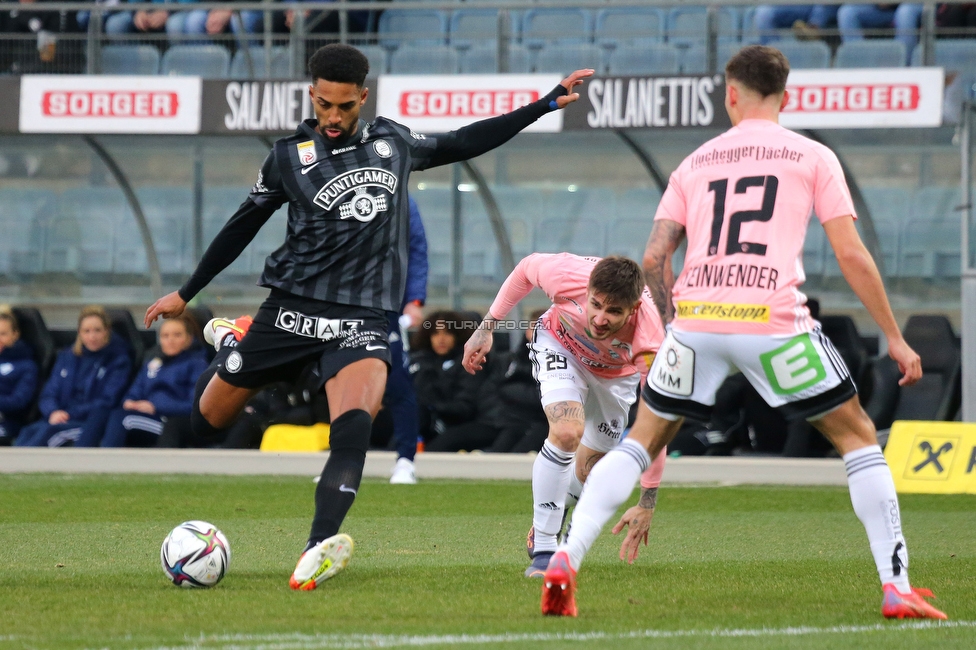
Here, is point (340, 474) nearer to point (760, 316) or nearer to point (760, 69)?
point (760, 316)

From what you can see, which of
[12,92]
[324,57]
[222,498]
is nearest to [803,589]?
[324,57]

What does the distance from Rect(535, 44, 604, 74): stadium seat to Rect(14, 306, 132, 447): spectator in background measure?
183 inches

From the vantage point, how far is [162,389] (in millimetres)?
12266

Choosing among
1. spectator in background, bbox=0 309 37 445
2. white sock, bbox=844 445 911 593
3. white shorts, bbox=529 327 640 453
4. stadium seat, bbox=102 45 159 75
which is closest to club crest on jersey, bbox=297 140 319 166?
white shorts, bbox=529 327 640 453

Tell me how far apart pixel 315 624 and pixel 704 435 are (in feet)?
26.5

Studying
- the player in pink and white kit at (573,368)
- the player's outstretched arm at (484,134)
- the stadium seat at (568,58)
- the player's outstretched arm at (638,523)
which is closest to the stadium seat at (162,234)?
the stadium seat at (568,58)

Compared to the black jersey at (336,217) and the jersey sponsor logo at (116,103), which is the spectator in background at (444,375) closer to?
the jersey sponsor logo at (116,103)

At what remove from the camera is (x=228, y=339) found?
6.55 m

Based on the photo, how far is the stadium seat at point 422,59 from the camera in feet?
42.9

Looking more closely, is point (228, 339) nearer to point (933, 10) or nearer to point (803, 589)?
point (803, 589)

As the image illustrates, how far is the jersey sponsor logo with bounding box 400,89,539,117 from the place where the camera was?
1205cm

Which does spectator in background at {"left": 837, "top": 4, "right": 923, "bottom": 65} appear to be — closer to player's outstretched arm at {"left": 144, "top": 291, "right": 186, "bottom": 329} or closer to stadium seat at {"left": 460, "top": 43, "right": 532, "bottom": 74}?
stadium seat at {"left": 460, "top": 43, "right": 532, "bottom": 74}

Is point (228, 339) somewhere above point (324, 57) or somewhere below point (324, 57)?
below

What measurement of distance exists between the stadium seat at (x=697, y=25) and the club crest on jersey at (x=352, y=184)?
24.6 feet
